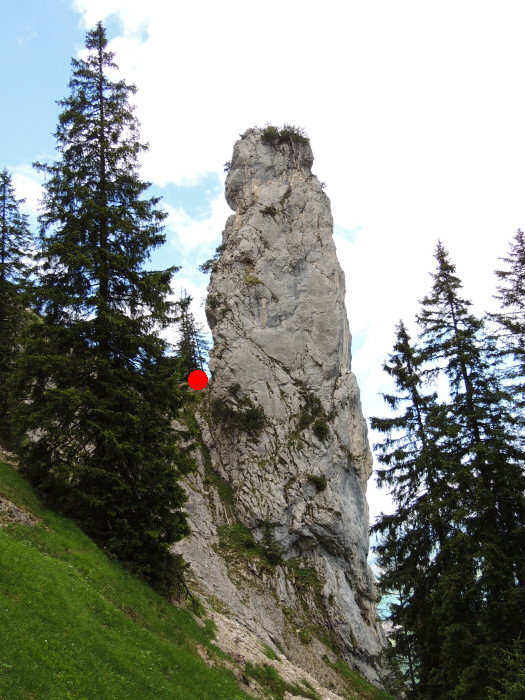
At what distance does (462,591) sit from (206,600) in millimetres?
10735

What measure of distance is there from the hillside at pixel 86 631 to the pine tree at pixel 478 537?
5872 millimetres

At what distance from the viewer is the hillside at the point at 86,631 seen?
805 centimetres

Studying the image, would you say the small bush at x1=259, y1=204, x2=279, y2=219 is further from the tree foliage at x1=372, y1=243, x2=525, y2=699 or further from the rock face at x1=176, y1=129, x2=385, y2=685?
the tree foliage at x1=372, y1=243, x2=525, y2=699

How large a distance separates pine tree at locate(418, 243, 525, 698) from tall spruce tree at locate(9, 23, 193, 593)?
29.3 ft

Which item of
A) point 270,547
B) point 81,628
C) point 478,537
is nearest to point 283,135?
point 270,547

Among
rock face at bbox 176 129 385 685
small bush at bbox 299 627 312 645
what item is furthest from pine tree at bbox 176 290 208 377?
small bush at bbox 299 627 312 645

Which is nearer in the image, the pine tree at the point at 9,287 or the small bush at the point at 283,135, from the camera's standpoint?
the pine tree at the point at 9,287

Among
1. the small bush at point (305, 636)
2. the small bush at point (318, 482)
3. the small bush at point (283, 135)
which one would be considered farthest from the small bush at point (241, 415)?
the small bush at point (283, 135)

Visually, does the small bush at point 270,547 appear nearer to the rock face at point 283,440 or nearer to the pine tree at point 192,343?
the rock face at point 283,440

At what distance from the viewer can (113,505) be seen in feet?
45.3

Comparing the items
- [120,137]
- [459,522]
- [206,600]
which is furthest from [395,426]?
[120,137]

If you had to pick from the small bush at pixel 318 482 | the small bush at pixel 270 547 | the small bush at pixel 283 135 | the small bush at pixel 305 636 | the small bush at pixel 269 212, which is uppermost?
the small bush at pixel 283 135

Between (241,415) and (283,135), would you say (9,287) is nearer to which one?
(241,415)

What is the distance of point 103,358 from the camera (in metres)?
15.1
